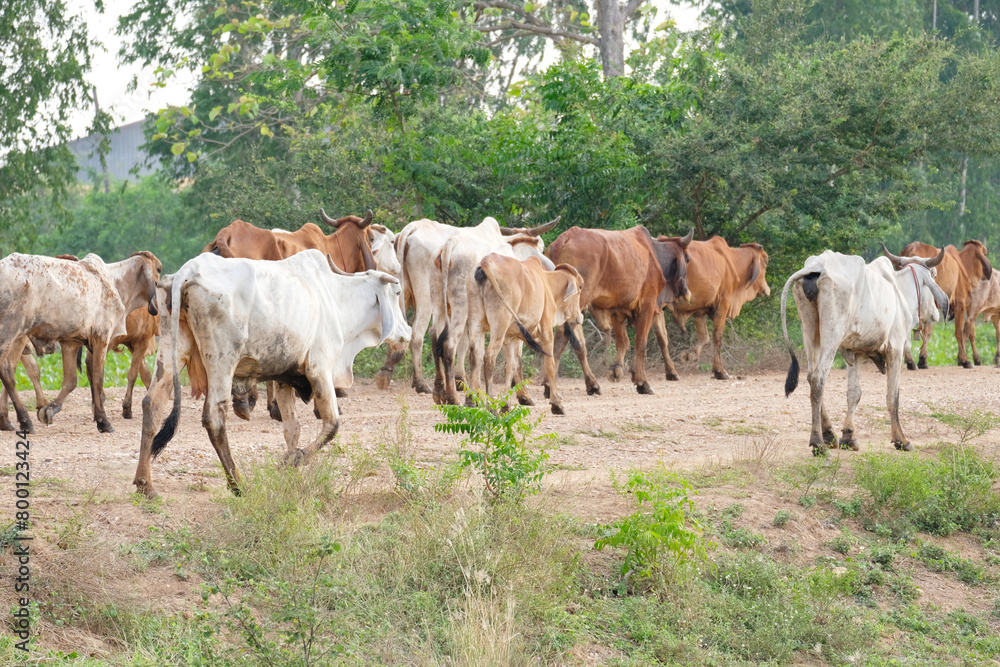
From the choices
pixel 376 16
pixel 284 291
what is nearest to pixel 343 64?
pixel 376 16

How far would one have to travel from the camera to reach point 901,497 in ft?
27.2

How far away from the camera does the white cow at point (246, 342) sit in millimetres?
6652

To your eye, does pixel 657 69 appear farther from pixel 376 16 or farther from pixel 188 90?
pixel 188 90

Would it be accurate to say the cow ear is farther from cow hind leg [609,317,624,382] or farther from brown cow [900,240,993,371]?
brown cow [900,240,993,371]

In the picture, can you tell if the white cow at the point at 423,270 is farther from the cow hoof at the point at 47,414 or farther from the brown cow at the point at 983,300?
the brown cow at the point at 983,300

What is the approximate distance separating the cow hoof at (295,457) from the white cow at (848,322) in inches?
174

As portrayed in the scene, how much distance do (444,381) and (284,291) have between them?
4535mm

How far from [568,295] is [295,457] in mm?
5046

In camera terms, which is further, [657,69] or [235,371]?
[657,69]

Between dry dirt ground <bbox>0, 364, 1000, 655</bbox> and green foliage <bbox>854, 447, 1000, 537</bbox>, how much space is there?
31 centimetres

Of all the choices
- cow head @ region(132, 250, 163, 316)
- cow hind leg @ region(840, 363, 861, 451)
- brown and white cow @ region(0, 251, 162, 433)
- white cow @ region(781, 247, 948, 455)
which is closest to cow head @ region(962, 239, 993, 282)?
white cow @ region(781, 247, 948, 455)

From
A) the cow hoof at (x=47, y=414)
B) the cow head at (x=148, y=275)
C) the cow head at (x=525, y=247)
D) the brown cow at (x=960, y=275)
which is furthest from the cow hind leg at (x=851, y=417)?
the brown cow at (x=960, y=275)

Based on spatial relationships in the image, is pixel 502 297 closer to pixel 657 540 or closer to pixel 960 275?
pixel 657 540

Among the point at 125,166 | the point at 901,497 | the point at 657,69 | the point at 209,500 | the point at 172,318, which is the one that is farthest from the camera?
the point at 125,166
